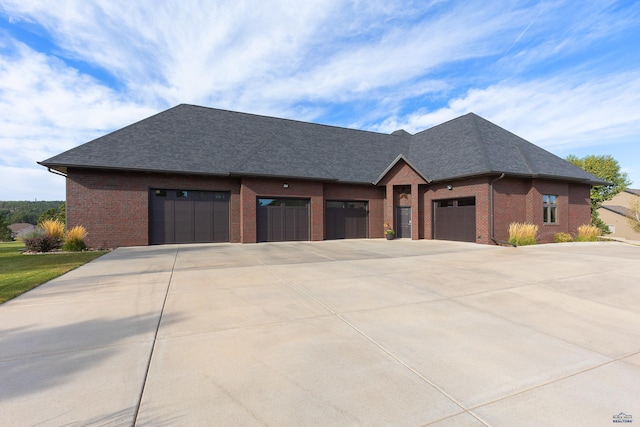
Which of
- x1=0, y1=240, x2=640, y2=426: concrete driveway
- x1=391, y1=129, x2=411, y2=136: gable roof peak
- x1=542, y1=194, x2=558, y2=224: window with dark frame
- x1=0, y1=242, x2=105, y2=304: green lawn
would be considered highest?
x1=391, y1=129, x2=411, y2=136: gable roof peak

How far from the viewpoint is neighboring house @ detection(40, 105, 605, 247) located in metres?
14.5

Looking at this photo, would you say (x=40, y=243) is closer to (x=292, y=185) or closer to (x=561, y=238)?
(x=292, y=185)

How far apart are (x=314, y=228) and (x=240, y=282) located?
11.3 m

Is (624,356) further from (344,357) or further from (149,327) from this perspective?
→ (149,327)

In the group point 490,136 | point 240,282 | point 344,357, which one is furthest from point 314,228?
point 344,357

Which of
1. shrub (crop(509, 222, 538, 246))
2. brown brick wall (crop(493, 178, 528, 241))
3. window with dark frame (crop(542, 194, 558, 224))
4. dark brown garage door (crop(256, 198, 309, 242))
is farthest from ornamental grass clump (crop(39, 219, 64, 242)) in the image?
window with dark frame (crop(542, 194, 558, 224))

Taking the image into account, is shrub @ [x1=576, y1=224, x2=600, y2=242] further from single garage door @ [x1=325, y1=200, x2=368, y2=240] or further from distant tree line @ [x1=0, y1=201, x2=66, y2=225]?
distant tree line @ [x1=0, y1=201, x2=66, y2=225]

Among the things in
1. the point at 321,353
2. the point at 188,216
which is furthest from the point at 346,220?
the point at 321,353

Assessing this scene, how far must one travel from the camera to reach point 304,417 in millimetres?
2227

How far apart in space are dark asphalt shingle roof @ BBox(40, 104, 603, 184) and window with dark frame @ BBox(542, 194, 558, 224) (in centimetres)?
139

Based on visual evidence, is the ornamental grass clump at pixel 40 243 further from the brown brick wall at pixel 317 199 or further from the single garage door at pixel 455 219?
the single garage door at pixel 455 219

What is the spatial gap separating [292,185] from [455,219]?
10.4 meters

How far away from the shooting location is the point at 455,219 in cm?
1734

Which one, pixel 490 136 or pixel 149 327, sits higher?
pixel 490 136
